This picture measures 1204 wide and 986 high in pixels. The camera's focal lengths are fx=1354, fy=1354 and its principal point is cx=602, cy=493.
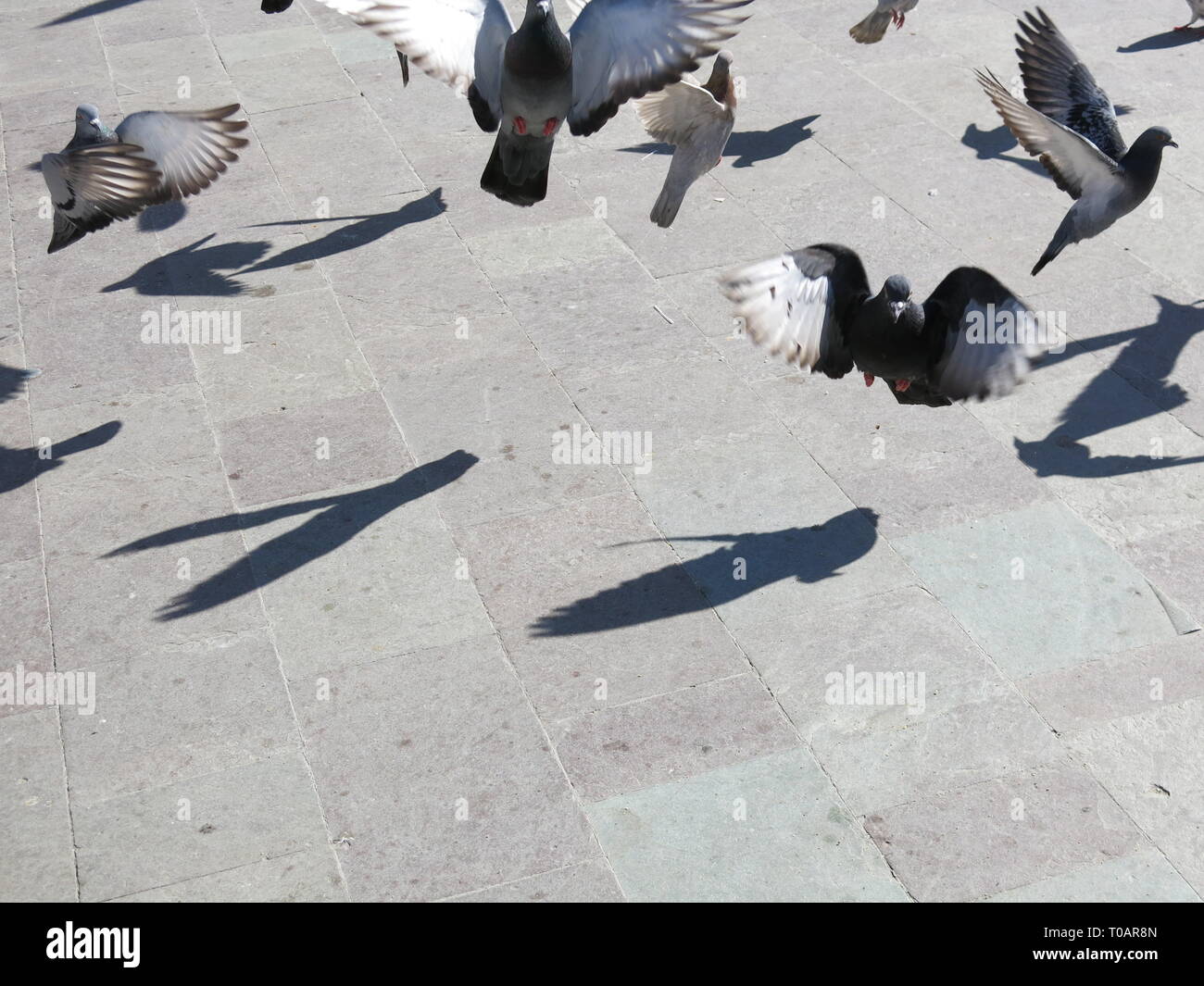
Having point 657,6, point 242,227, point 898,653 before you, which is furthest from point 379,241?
point 898,653

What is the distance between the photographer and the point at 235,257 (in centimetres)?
1016

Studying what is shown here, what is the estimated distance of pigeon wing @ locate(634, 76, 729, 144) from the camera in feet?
28.1

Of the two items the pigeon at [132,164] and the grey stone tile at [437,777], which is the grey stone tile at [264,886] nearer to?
the grey stone tile at [437,777]

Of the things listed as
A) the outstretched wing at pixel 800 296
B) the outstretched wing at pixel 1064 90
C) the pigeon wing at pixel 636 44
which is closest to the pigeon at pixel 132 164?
the pigeon wing at pixel 636 44

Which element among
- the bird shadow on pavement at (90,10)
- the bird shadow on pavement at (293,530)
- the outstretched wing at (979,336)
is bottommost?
the bird shadow on pavement at (90,10)

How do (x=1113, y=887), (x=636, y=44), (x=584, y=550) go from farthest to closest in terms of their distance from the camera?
(x=584, y=550), (x=636, y=44), (x=1113, y=887)

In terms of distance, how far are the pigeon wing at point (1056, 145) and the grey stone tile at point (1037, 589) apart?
2517mm

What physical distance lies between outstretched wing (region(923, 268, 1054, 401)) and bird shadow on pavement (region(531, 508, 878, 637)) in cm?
101

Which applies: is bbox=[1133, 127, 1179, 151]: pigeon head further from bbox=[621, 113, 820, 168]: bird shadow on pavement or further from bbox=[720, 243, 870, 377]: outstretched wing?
bbox=[621, 113, 820, 168]: bird shadow on pavement

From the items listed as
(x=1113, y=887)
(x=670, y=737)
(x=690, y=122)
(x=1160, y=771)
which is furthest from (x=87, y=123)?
(x=1113, y=887)

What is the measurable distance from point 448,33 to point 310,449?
8.40 feet

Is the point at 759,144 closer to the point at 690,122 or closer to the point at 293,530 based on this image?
the point at 690,122

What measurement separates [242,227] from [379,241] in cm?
116

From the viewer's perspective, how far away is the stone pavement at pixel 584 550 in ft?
18.9
